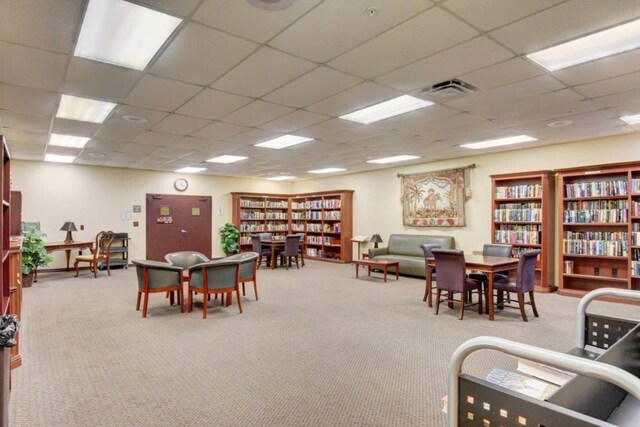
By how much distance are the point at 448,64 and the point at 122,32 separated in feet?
8.36

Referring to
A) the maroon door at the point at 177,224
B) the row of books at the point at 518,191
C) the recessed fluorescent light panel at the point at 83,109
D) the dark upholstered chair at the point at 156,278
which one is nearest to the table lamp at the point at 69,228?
the maroon door at the point at 177,224

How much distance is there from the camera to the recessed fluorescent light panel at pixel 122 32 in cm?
229

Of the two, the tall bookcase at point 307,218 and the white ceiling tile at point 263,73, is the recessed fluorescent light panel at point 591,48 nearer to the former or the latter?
the white ceiling tile at point 263,73

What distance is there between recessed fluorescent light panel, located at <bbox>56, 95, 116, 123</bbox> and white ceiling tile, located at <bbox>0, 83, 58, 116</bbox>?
12 cm

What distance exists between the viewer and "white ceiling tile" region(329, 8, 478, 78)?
2373mm

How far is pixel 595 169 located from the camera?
5602mm

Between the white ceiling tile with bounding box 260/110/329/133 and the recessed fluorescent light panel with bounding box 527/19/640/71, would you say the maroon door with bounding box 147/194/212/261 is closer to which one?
the white ceiling tile with bounding box 260/110/329/133

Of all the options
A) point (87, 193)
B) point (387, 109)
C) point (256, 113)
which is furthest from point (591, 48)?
point (87, 193)

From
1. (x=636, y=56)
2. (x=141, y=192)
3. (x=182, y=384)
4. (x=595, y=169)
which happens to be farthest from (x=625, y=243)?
(x=141, y=192)

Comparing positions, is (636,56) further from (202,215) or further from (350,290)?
(202,215)

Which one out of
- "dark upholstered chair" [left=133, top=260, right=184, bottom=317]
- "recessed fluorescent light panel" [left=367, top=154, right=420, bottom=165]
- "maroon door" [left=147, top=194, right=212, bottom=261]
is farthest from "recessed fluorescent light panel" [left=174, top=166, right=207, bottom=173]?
"dark upholstered chair" [left=133, top=260, right=184, bottom=317]

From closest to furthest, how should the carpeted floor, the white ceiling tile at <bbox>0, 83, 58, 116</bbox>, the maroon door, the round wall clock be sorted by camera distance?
the carpeted floor, the white ceiling tile at <bbox>0, 83, 58, 116</bbox>, the maroon door, the round wall clock

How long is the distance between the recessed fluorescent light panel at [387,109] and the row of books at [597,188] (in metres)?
3.58

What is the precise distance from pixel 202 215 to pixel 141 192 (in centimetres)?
170
